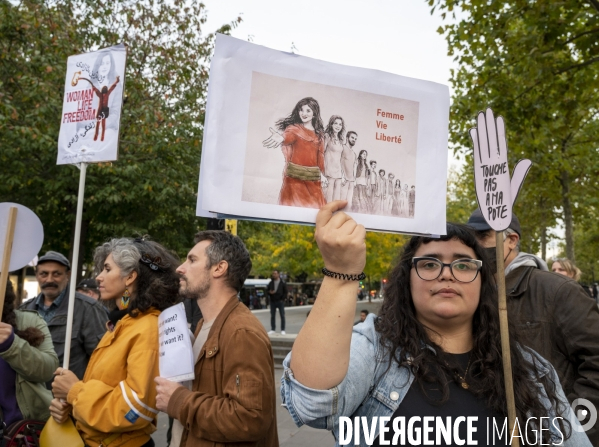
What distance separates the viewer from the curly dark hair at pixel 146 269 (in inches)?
118

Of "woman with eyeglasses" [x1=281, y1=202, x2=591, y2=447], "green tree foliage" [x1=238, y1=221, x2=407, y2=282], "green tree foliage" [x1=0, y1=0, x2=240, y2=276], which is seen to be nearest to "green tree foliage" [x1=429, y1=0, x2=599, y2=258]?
"green tree foliage" [x1=0, y1=0, x2=240, y2=276]

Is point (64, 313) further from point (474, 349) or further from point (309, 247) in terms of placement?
point (309, 247)

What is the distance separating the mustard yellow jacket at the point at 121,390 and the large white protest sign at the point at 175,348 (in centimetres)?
16

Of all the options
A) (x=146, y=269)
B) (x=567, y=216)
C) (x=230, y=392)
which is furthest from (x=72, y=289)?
(x=567, y=216)

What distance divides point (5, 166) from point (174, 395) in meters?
12.3

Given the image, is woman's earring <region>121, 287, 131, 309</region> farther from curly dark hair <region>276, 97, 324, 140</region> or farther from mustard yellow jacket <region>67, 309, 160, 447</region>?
curly dark hair <region>276, 97, 324, 140</region>

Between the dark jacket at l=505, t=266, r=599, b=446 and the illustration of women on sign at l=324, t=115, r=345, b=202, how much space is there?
1341 mm

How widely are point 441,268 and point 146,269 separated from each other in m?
1.84

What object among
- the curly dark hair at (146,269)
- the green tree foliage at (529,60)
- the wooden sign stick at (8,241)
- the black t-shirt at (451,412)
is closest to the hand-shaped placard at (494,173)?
the black t-shirt at (451,412)

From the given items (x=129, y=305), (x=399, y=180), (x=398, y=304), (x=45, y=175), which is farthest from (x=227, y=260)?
(x=45, y=175)

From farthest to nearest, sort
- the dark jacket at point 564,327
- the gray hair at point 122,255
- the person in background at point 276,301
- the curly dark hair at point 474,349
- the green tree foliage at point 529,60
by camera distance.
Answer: the person in background at point 276,301 → the green tree foliage at point 529,60 → the gray hair at point 122,255 → the dark jacket at point 564,327 → the curly dark hair at point 474,349

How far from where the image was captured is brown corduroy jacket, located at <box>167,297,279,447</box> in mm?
2389

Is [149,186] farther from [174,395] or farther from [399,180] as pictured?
[399,180]

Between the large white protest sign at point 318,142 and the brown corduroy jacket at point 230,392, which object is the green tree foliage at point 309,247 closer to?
the brown corduroy jacket at point 230,392
